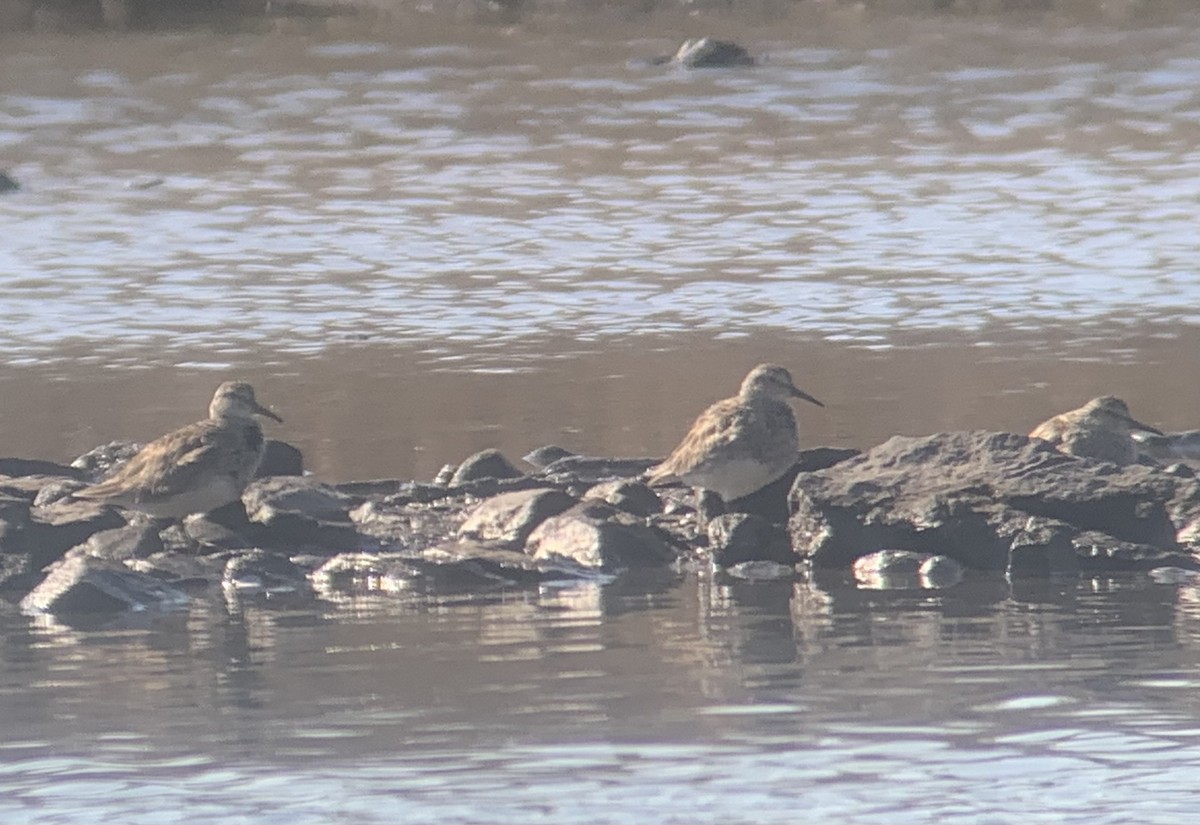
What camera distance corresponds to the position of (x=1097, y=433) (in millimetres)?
12164

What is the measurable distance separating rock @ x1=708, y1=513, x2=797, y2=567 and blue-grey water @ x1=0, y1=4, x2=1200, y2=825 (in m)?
0.39

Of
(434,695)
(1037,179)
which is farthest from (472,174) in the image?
(434,695)

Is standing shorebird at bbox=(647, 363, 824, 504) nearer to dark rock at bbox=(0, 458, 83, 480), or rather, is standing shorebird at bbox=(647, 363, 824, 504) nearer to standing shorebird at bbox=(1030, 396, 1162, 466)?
standing shorebird at bbox=(1030, 396, 1162, 466)

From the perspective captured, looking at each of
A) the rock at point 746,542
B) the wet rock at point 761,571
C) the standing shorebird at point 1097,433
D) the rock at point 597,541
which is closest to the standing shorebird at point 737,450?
the rock at point 746,542

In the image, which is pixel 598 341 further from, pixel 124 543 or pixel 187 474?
pixel 124 543

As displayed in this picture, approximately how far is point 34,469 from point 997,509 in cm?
495

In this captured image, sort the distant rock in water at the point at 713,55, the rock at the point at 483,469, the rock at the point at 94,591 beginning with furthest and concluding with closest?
the distant rock in water at the point at 713,55 → the rock at the point at 483,469 → the rock at the point at 94,591

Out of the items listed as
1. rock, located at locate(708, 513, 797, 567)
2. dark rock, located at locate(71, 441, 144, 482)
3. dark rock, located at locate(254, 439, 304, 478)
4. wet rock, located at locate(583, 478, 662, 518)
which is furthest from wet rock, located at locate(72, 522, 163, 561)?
rock, located at locate(708, 513, 797, 567)

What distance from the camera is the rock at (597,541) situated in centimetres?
1081

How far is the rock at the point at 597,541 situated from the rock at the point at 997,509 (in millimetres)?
607

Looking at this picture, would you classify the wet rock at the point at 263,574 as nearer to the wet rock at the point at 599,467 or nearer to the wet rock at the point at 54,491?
the wet rock at the point at 54,491

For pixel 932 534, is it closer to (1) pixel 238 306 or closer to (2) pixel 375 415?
(2) pixel 375 415

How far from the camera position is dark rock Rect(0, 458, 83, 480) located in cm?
1284

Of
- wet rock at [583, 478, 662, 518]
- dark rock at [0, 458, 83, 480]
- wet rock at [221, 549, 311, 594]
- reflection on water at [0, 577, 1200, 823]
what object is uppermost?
dark rock at [0, 458, 83, 480]
